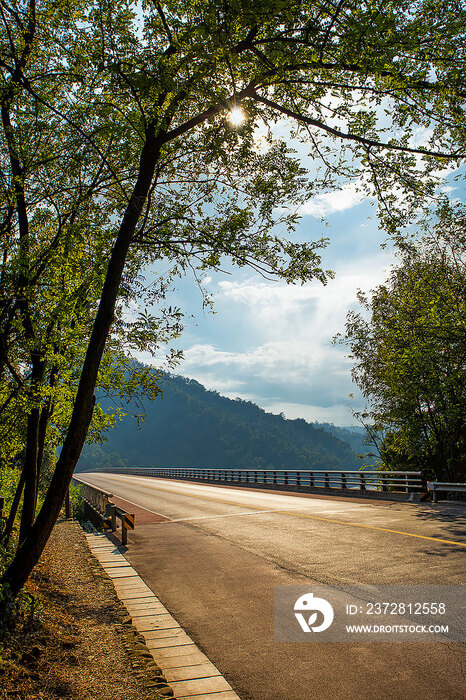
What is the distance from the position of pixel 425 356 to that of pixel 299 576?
1436 cm

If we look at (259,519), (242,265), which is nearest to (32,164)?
(242,265)

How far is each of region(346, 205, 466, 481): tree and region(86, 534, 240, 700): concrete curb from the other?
15.3m

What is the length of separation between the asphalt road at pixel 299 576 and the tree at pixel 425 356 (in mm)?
6995

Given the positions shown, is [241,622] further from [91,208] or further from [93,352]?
[91,208]

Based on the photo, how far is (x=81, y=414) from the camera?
6.68 metres

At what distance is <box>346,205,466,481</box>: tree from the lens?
1977 centimetres

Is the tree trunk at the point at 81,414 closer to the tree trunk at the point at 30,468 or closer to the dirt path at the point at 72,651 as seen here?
the dirt path at the point at 72,651

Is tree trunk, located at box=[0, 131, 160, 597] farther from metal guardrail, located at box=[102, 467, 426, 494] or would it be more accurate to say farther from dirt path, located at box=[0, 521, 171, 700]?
metal guardrail, located at box=[102, 467, 426, 494]

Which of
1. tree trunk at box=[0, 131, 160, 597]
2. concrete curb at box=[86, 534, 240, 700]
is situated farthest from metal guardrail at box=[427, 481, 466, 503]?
tree trunk at box=[0, 131, 160, 597]

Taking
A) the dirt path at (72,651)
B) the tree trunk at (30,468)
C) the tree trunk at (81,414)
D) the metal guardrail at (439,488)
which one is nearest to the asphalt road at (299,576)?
the dirt path at (72,651)

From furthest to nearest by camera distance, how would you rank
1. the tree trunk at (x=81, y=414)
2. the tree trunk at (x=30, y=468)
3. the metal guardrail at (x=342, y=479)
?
the metal guardrail at (x=342, y=479)
the tree trunk at (x=30, y=468)
the tree trunk at (x=81, y=414)

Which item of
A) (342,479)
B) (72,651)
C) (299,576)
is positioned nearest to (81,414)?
(72,651)

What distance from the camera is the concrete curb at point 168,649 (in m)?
4.24

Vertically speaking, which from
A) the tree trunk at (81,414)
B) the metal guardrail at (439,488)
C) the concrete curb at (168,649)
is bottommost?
the concrete curb at (168,649)
